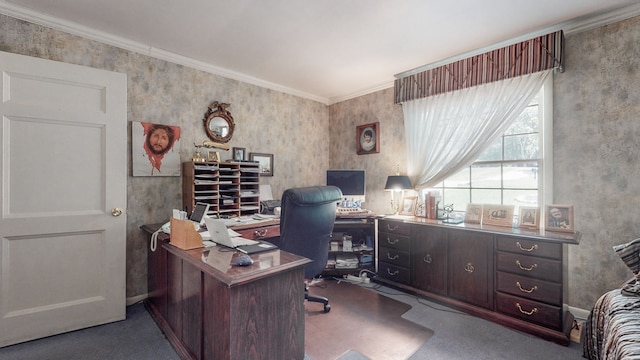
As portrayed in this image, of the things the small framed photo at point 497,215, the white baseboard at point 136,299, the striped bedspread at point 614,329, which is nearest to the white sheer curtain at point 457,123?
the small framed photo at point 497,215

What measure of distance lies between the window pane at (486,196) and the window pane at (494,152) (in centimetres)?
34

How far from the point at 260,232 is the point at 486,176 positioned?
8.10ft

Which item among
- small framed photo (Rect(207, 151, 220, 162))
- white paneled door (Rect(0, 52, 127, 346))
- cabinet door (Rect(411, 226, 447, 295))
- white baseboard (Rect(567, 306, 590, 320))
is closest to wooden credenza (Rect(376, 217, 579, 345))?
→ cabinet door (Rect(411, 226, 447, 295))

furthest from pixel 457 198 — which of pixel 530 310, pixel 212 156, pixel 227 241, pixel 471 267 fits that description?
pixel 212 156

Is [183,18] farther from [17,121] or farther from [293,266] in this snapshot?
[293,266]

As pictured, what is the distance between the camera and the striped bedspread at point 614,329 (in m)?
1.22

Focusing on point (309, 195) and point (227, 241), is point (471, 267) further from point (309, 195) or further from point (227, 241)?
point (227, 241)

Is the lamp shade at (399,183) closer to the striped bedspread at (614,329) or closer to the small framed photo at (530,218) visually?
the small framed photo at (530,218)

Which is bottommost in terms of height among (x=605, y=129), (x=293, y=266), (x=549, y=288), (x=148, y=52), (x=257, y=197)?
(x=549, y=288)

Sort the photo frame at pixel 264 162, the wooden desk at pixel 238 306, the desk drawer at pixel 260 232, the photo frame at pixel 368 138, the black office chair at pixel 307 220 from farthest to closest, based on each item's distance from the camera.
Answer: the photo frame at pixel 368 138, the photo frame at pixel 264 162, the desk drawer at pixel 260 232, the black office chair at pixel 307 220, the wooden desk at pixel 238 306

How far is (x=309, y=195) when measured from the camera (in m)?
2.12

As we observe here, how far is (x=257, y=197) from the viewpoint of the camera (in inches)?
126

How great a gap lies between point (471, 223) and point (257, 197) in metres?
2.28

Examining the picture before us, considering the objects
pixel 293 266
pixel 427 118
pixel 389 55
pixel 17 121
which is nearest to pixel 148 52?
pixel 17 121
